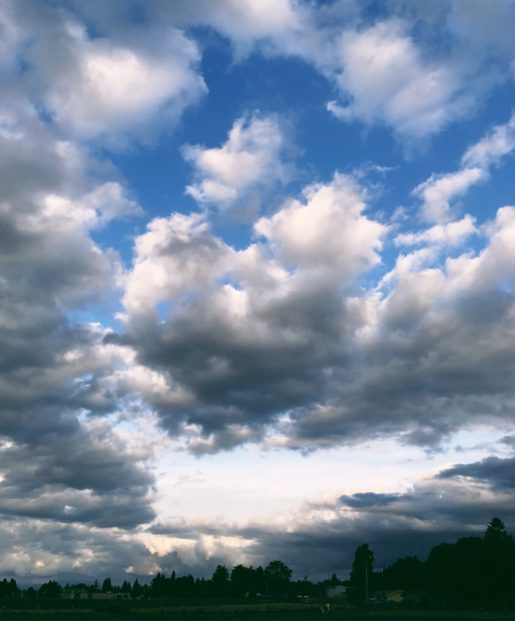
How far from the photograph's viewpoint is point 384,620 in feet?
310

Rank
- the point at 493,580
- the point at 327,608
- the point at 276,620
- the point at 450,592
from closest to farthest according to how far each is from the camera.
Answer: the point at 276,620 → the point at 327,608 → the point at 493,580 → the point at 450,592

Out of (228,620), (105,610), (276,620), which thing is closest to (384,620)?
(276,620)

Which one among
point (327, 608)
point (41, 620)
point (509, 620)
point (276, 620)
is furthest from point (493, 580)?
point (41, 620)

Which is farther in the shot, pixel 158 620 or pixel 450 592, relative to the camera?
pixel 450 592

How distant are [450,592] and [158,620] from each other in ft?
408

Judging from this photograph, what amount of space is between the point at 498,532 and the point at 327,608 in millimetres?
76694

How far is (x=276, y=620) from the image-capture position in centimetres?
9412

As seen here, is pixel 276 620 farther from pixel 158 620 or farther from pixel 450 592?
pixel 450 592

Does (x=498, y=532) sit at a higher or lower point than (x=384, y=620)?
higher

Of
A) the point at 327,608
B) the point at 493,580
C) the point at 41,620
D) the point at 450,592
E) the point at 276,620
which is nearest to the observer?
the point at 276,620

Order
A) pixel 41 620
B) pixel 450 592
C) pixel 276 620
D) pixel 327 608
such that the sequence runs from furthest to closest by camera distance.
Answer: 1. pixel 450 592
2. pixel 327 608
3. pixel 41 620
4. pixel 276 620

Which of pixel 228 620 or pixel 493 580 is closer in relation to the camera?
pixel 228 620

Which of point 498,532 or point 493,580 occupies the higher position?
point 498,532

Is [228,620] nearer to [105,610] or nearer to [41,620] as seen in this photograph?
[41,620]
